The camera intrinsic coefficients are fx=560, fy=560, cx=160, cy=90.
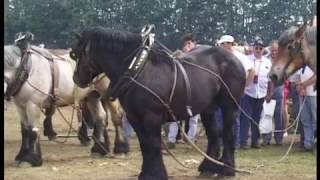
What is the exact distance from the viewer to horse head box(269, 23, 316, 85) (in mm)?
5160

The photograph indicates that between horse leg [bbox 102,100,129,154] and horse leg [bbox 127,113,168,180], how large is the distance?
233 centimetres

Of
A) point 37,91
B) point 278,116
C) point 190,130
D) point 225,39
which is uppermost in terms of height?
point 225,39

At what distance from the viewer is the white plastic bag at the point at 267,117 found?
8.90 metres

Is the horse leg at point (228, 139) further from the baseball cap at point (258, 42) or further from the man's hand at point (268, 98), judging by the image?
the man's hand at point (268, 98)

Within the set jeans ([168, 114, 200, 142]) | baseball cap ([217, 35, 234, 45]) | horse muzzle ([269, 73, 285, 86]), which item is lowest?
jeans ([168, 114, 200, 142])

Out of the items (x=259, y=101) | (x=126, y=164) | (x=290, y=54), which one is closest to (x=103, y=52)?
(x=290, y=54)

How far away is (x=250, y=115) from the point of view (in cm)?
872

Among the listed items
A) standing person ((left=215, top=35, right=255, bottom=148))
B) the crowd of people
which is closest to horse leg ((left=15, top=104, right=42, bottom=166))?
the crowd of people

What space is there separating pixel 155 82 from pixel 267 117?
4.11 metres

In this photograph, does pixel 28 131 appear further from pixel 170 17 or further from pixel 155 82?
pixel 170 17

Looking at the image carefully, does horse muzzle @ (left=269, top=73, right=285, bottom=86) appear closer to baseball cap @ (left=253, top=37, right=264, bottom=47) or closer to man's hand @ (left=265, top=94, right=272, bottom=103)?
baseball cap @ (left=253, top=37, right=264, bottom=47)

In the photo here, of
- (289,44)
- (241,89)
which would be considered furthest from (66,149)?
(289,44)

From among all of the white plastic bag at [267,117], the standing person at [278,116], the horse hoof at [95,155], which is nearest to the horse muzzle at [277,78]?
the horse hoof at [95,155]

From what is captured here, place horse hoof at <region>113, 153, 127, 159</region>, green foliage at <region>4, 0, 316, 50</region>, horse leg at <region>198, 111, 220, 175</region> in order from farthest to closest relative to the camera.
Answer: horse hoof at <region>113, 153, 127, 159</region>
horse leg at <region>198, 111, 220, 175</region>
green foliage at <region>4, 0, 316, 50</region>
